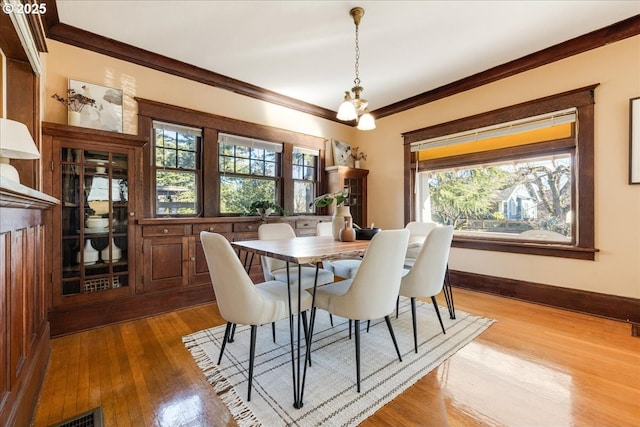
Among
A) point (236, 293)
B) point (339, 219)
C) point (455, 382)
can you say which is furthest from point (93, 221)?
point (455, 382)

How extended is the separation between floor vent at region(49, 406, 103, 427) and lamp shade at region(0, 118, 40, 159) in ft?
4.58

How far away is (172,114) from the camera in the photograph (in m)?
3.19

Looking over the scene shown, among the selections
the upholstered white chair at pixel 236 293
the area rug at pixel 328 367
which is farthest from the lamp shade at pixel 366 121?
the area rug at pixel 328 367

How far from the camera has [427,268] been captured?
2.14m

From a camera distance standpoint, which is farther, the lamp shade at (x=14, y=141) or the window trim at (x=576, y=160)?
the window trim at (x=576, y=160)

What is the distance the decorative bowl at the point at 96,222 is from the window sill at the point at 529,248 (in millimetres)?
4004

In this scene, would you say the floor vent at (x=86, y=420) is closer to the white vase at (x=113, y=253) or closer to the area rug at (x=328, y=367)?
the area rug at (x=328, y=367)

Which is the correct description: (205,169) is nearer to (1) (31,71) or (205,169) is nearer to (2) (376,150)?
(1) (31,71)

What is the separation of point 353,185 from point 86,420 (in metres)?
4.16

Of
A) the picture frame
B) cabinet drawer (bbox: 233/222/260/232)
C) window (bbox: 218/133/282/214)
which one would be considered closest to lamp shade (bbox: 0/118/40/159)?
cabinet drawer (bbox: 233/222/260/232)

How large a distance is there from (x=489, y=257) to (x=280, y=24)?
3486 millimetres

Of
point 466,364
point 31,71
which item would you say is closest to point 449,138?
point 466,364

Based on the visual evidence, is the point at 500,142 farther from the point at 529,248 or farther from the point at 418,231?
the point at 418,231

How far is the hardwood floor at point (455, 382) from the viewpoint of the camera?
4.71 ft
